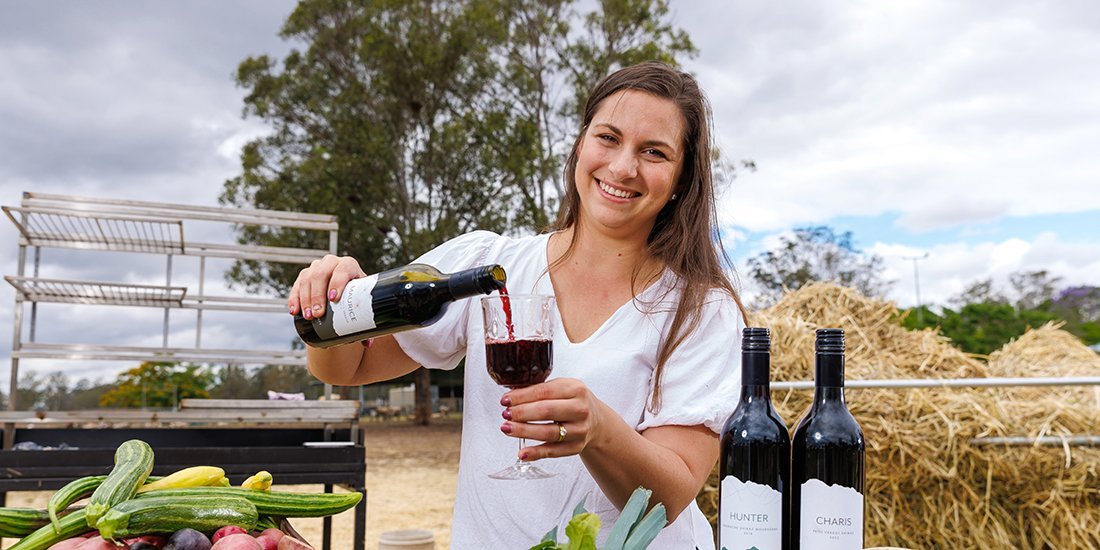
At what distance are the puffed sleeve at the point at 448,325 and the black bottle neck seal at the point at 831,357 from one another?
78cm

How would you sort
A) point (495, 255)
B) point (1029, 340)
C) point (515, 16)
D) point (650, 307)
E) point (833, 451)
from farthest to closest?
point (515, 16), point (1029, 340), point (495, 255), point (650, 307), point (833, 451)

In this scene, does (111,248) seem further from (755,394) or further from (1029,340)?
(1029,340)

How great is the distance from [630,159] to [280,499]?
813 mm

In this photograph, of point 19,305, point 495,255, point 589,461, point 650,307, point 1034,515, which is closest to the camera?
point 589,461

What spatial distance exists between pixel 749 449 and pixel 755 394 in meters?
0.07

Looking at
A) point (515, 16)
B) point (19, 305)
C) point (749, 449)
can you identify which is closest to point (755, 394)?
point (749, 449)

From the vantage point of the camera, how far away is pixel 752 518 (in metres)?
1.03

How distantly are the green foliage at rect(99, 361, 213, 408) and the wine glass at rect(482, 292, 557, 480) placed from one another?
5.55 m

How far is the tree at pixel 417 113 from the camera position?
1320 centimetres

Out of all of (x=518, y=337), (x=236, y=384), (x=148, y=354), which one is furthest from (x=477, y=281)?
(x=236, y=384)

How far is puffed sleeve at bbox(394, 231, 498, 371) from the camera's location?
5.49 feet

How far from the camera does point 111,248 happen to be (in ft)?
15.4

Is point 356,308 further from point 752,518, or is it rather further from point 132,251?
point 132,251

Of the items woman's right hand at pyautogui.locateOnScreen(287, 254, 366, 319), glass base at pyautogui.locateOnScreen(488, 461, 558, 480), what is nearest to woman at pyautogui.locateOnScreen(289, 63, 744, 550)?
woman's right hand at pyautogui.locateOnScreen(287, 254, 366, 319)
